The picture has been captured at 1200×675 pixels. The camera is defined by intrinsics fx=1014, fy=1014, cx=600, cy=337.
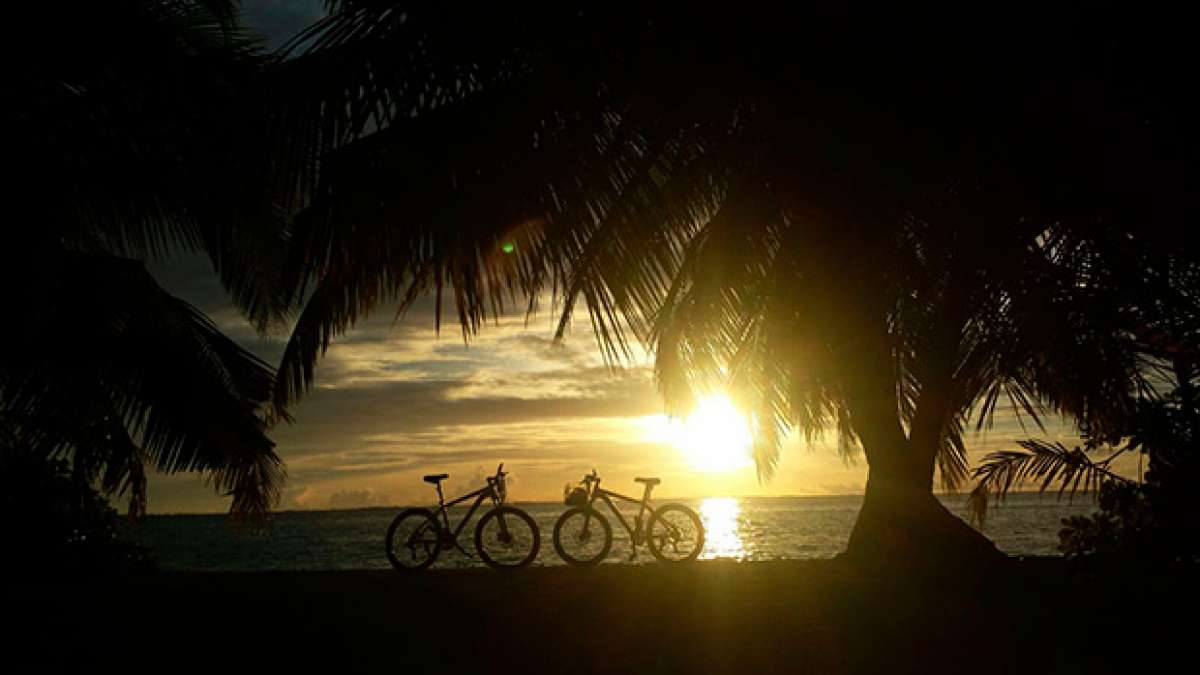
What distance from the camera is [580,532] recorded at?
11.0 meters

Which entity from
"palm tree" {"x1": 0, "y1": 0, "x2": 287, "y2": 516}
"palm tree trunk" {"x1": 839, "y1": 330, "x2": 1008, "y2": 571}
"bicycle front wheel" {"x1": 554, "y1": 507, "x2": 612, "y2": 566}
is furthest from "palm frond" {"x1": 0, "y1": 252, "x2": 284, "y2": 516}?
"palm tree trunk" {"x1": 839, "y1": 330, "x2": 1008, "y2": 571}

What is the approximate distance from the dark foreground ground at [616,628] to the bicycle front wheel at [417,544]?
3.53 meters

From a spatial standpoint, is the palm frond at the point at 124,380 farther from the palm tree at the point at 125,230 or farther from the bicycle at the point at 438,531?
the bicycle at the point at 438,531

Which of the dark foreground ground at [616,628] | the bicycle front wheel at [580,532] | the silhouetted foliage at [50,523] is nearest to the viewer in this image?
the dark foreground ground at [616,628]

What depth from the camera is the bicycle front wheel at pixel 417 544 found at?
10938mm

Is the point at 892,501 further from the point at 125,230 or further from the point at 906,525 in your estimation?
the point at 125,230

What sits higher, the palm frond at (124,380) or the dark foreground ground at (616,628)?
the palm frond at (124,380)

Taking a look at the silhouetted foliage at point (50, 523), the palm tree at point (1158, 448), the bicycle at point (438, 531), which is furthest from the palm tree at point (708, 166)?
the silhouetted foliage at point (50, 523)

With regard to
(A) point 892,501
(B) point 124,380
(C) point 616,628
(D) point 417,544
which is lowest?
(C) point 616,628

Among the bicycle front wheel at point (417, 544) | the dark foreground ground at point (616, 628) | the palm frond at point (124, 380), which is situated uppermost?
the palm frond at point (124, 380)

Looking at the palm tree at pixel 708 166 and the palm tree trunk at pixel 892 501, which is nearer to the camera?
the palm tree at pixel 708 166

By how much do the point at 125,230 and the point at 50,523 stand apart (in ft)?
10.5

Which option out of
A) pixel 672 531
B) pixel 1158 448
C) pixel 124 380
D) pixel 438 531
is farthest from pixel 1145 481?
pixel 124 380

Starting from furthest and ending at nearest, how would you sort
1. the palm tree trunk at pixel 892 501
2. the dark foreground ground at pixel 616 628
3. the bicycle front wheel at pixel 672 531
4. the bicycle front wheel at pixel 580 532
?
1. the bicycle front wheel at pixel 672 531
2. the bicycle front wheel at pixel 580 532
3. the palm tree trunk at pixel 892 501
4. the dark foreground ground at pixel 616 628
